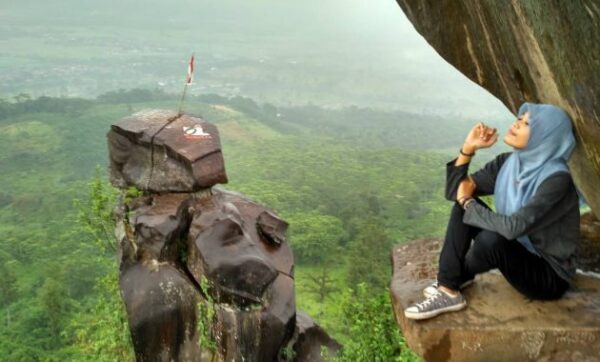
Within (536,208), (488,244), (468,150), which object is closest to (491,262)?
(488,244)

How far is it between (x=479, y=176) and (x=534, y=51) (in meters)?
1.35

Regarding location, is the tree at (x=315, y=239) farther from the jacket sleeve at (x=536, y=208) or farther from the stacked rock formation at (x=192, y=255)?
the jacket sleeve at (x=536, y=208)

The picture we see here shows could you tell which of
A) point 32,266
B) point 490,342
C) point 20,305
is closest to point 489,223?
point 490,342

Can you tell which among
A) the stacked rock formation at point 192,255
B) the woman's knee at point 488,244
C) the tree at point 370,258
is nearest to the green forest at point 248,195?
the tree at point 370,258

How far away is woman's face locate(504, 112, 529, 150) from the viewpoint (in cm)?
494

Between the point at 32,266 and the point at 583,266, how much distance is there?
57.7 meters

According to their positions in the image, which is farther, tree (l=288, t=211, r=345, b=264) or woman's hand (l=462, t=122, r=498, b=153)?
tree (l=288, t=211, r=345, b=264)

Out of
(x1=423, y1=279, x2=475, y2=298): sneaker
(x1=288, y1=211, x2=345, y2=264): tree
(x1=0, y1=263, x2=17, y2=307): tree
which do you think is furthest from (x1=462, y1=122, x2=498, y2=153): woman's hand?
(x1=288, y1=211, x2=345, y2=264): tree

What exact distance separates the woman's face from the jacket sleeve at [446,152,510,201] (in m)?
0.53

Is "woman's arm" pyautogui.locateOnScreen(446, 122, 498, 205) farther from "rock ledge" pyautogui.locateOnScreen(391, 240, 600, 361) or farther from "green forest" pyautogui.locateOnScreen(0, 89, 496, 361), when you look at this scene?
"green forest" pyautogui.locateOnScreen(0, 89, 496, 361)

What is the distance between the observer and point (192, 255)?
12.0m

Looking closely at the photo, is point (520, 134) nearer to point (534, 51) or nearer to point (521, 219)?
point (521, 219)

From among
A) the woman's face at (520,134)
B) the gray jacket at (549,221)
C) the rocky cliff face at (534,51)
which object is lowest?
the gray jacket at (549,221)

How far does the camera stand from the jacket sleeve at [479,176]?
5383 millimetres
